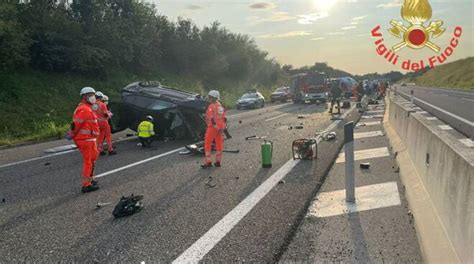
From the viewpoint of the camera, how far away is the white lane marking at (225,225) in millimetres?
3854

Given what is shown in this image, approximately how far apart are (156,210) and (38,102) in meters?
17.3

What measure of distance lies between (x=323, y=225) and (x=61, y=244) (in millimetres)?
2915

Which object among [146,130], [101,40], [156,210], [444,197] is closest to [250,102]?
[101,40]

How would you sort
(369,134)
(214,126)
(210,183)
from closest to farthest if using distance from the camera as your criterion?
(210,183) < (214,126) < (369,134)

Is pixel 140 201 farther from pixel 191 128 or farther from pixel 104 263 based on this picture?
pixel 191 128

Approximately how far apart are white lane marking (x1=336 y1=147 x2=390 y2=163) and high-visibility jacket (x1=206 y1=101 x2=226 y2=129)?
2.57 m

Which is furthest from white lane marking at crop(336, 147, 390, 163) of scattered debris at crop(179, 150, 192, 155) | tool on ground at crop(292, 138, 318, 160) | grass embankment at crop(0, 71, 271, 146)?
grass embankment at crop(0, 71, 271, 146)

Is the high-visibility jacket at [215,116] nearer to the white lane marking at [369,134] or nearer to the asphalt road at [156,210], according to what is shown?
the asphalt road at [156,210]

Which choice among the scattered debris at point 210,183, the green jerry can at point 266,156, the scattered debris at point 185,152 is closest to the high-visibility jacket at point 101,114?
the scattered debris at point 185,152

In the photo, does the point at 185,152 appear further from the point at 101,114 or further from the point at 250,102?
the point at 250,102

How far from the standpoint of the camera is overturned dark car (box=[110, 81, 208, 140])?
1196 centimetres

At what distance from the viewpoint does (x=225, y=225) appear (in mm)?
4629

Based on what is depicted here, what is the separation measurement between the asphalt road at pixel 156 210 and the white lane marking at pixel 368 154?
0.94 ft

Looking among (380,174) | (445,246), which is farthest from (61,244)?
(380,174)
